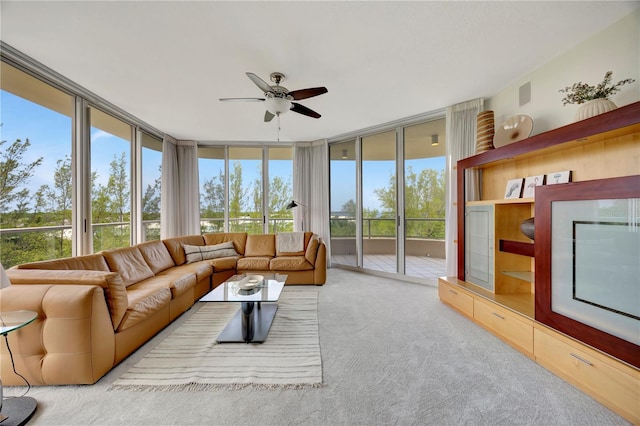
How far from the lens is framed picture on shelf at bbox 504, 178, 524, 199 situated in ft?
8.95

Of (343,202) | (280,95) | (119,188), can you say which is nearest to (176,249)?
(119,188)

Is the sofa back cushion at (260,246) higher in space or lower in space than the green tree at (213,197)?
lower

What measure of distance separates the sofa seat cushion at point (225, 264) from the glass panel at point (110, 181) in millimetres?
1626

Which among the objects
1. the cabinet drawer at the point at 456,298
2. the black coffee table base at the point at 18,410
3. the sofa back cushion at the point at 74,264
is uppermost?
the sofa back cushion at the point at 74,264

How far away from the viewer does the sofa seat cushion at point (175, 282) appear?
280 cm

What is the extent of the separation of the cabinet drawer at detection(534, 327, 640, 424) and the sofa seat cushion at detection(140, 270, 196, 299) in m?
3.45

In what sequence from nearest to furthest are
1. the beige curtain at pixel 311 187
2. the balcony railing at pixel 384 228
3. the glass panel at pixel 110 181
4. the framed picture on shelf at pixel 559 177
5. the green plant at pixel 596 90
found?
the green plant at pixel 596 90 → the framed picture on shelf at pixel 559 177 → the glass panel at pixel 110 181 → the balcony railing at pixel 384 228 → the beige curtain at pixel 311 187

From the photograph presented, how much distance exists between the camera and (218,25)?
6.61 feet

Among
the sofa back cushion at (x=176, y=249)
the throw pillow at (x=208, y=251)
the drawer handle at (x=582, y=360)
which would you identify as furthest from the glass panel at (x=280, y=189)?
the drawer handle at (x=582, y=360)

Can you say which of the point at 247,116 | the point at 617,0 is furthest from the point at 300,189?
the point at 617,0

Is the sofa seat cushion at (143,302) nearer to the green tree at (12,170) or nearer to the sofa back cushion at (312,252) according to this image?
the green tree at (12,170)

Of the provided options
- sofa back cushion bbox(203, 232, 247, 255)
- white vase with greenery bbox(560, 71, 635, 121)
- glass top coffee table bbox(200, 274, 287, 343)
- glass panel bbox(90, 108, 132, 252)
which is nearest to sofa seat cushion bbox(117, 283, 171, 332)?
glass top coffee table bbox(200, 274, 287, 343)

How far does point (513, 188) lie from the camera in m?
2.81

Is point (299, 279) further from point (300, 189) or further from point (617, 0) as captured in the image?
point (617, 0)
